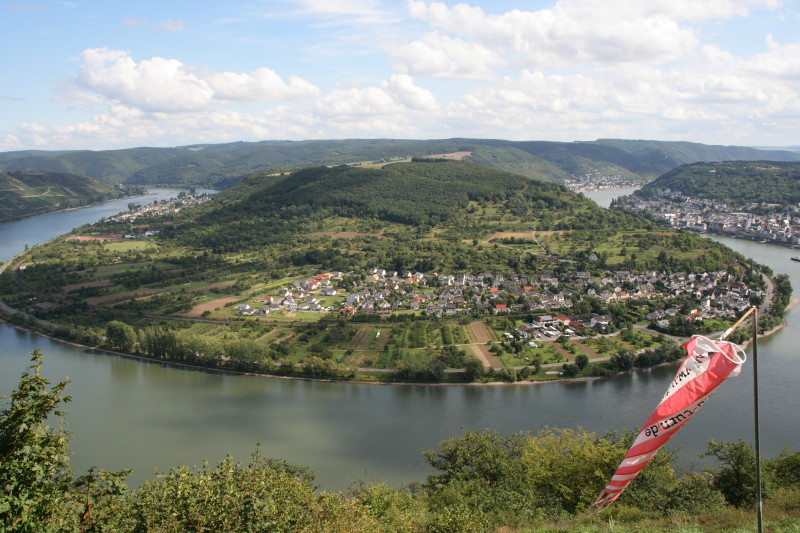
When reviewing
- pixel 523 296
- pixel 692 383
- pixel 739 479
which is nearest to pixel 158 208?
pixel 523 296

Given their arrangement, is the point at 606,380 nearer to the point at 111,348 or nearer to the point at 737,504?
the point at 737,504

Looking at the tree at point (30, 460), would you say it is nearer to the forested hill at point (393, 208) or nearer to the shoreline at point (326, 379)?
the shoreline at point (326, 379)

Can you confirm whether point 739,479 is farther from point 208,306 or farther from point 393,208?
point 393,208

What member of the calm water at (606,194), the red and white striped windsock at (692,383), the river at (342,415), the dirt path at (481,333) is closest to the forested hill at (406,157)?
the calm water at (606,194)

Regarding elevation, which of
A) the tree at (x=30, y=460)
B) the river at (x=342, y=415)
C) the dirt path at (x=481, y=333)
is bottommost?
the river at (x=342, y=415)

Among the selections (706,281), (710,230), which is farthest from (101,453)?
(710,230)

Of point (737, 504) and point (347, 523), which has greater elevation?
point (347, 523)
